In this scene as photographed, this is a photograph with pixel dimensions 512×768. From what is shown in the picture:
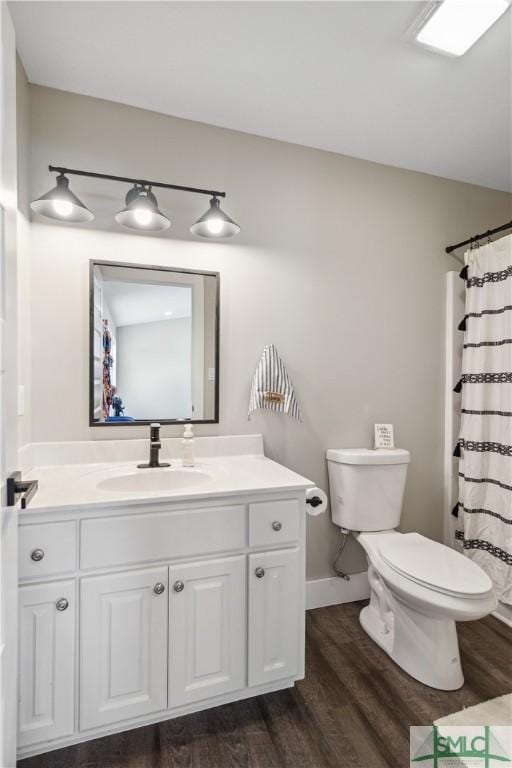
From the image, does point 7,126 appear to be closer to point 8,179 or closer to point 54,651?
point 8,179

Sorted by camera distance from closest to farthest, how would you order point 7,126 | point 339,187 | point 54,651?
point 7,126 → point 54,651 → point 339,187

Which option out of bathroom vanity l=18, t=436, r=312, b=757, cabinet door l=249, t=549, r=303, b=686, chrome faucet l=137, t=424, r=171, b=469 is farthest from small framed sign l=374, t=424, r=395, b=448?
chrome faucet l=137, t=424, r=171, b=469

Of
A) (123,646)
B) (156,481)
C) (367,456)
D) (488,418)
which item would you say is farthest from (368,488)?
(123,646)

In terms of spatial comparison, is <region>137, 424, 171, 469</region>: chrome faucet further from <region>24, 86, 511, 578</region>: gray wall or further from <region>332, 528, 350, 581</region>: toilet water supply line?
<region>332, 528, 350, 581</region>: toilet water supply line

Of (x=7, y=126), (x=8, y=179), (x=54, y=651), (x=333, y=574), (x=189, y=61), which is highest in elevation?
(x=189, y=61)

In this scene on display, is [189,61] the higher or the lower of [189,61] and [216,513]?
the higher

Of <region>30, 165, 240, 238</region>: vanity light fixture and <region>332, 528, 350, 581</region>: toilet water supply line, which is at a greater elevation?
<region>30, 165, 240, 238</region>: vanity light fixture

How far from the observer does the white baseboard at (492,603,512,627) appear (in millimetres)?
2121

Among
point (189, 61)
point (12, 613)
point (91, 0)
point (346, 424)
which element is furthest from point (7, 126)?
point (346, 424)

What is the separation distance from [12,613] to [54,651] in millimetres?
384

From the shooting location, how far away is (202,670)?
143cm

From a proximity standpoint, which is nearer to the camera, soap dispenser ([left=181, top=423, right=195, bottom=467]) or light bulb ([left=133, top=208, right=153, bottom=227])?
light bulb ([left=133, top=208, right=153, bottom=227])

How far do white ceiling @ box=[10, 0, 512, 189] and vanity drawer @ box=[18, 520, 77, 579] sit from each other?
1.73m

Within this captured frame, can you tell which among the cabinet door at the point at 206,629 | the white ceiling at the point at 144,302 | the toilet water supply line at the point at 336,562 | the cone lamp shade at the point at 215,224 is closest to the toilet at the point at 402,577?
the toilet water supply line at the point at 336,562
